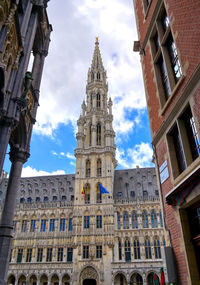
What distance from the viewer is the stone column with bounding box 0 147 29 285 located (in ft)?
41.3

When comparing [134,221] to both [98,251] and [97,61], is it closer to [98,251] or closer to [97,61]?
[98,251]

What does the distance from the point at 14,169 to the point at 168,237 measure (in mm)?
10822

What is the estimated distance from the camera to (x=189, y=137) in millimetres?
8180

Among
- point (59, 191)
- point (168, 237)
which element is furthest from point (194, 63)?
point (59, 191)

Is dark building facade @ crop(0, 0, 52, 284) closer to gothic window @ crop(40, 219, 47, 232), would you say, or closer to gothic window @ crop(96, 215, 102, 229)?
gothic window @ crop(96, 215, 102, 229)

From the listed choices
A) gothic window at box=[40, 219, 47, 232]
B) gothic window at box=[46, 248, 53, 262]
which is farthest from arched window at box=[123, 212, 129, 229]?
gothic window at box=[40, 219, 47, 232]

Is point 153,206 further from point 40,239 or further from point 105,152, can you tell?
point 40,239

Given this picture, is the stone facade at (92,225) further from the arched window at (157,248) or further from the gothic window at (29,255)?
the gothic window at (29,255)

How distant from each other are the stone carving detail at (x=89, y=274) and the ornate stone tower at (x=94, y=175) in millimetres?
1073

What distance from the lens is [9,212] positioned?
13.9 meters

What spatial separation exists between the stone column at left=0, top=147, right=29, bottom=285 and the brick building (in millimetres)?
9140

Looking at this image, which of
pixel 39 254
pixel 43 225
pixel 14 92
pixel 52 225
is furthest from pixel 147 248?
pixel 14 92

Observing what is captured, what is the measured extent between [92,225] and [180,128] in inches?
1535

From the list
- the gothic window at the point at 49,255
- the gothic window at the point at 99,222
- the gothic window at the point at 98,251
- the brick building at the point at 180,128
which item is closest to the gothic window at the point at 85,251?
the gothic window at the point at 98,251
